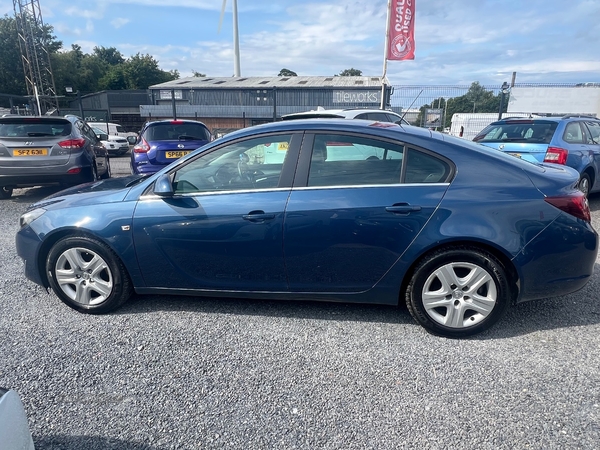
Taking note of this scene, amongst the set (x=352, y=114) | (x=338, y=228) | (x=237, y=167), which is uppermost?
(x=352, y=114)

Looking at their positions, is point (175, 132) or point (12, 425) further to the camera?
point (175, 132)

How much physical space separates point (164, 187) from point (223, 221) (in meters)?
0.50

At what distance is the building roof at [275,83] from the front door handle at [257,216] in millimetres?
29966

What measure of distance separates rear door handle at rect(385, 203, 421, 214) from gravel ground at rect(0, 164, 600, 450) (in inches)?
36.2

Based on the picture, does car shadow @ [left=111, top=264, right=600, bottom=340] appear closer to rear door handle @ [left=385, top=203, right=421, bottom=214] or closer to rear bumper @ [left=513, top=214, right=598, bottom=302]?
rear bumper @ [left=513, top=214, right=598, bottom=302]

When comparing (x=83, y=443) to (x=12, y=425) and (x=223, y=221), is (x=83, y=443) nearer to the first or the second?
(x=12, y=425)

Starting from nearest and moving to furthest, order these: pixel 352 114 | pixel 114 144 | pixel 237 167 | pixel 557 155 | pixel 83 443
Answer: pixel 83 443 → pixel 237 167 → pixel 557 155 → pixel 352 114 → pixel 114 144

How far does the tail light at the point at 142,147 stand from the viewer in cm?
793

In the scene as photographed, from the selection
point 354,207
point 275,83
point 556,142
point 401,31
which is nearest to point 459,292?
point 354,207

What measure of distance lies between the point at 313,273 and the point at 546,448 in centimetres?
166

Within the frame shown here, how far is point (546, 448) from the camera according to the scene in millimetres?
1974

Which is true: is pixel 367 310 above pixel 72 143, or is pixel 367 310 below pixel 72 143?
below

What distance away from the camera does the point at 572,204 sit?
110 inches

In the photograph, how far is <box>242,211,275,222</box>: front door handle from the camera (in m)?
2.91
